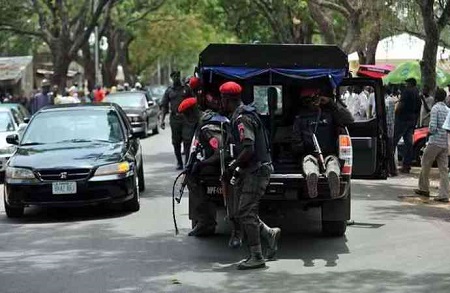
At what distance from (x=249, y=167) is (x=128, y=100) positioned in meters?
20.2

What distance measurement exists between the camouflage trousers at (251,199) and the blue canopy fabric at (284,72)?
2.01 metres

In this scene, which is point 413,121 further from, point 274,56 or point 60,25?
point 60,25

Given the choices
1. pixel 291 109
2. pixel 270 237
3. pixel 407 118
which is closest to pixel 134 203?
pixel 291 109

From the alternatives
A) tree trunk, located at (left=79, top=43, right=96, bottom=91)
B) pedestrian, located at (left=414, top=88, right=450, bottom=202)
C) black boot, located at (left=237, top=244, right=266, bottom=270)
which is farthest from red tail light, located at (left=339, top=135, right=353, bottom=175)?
tree trunk, located at (left=79, top=43, right=96, bottom=91)

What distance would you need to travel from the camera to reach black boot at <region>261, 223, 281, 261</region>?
8039 mm

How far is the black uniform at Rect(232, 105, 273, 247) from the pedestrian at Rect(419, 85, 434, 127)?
31.8 feet

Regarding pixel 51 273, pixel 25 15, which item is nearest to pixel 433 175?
pixel 51 273

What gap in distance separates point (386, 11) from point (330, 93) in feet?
23.8

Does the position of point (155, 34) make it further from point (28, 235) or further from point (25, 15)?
point (28, 235)

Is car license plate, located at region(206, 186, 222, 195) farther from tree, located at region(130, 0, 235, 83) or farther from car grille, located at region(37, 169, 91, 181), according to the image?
tree, located at region(130, 0, 235, 83)

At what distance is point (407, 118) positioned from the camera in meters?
16.5

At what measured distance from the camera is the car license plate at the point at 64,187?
1040 cm

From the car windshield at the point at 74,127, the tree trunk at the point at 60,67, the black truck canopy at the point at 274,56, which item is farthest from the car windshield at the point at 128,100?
the black truck canopy at the point at 274,56

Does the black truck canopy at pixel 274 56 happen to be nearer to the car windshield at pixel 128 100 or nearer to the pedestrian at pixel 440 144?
the pedestrian at pixel 440 144
